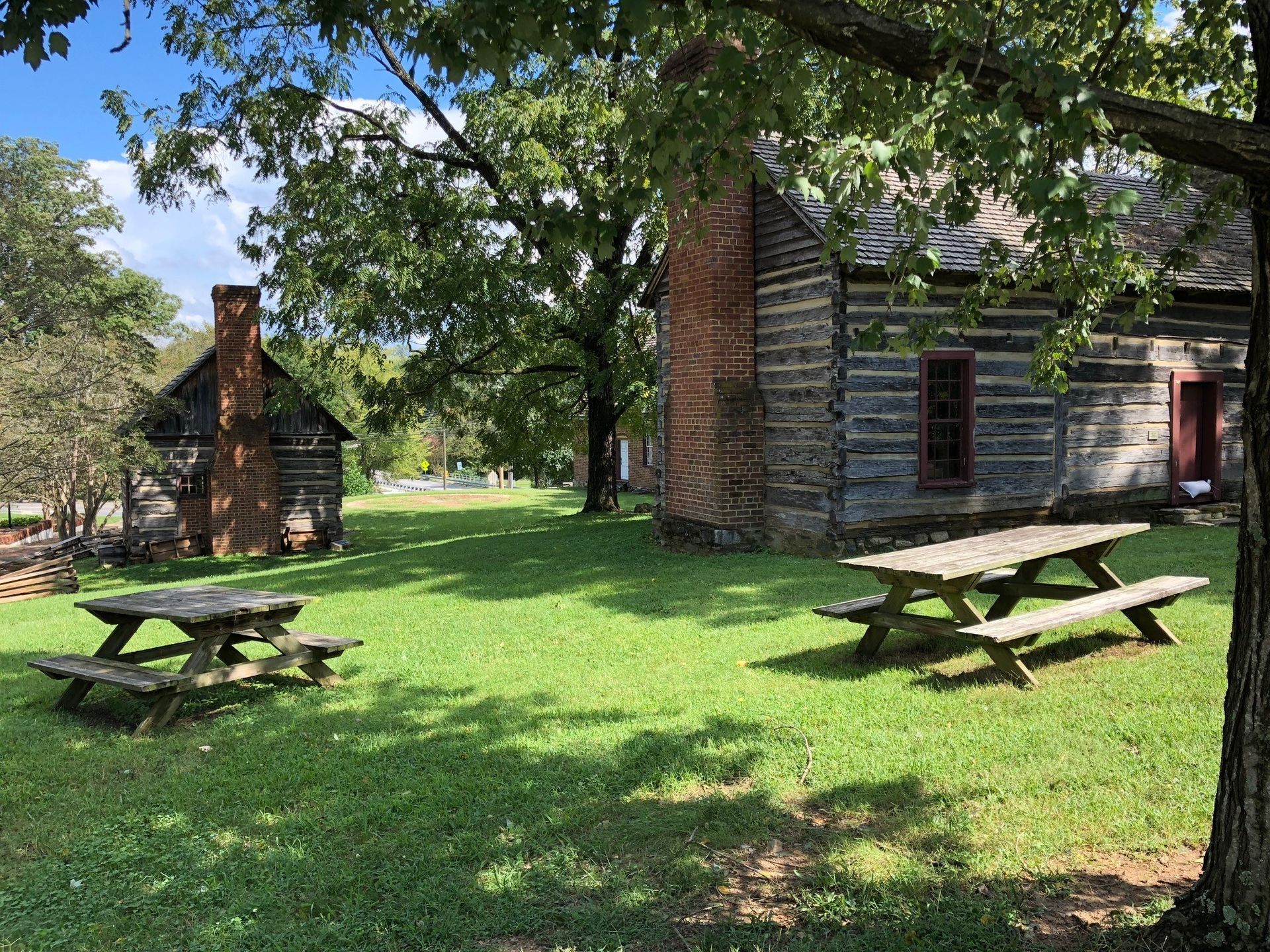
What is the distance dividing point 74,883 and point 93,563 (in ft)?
78.6

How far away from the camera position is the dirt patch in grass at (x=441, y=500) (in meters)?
34.1

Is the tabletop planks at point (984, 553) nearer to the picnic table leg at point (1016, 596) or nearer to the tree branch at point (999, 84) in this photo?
the picnic table leg at point (1016, 596)

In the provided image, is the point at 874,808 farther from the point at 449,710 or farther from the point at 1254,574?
the point at 449,710

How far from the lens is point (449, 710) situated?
6.08 meters

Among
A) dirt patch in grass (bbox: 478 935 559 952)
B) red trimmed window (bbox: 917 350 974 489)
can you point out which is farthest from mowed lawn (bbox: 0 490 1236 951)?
red trimmed window (bbox: 917 350 974 489)

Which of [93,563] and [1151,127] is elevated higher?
[1151,127]

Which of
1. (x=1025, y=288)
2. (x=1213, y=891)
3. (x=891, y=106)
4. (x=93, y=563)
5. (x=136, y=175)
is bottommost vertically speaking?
(x=93, y=563)

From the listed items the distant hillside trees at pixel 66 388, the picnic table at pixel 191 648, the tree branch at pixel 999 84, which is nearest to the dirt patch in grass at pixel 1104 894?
the tree branch at pixel 999 84

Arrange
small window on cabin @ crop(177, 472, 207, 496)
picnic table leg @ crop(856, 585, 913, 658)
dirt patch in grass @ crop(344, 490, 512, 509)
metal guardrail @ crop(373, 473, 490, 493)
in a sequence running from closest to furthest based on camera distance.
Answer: picnic table leg @ crop(856, 585, 913, 658), small window on cabin @ crop(177, 472, 207, 496), dirt patch in grass @ crop(344, 490, 512, 509), metal guardrail @ crop(373, 473, 490, 493)

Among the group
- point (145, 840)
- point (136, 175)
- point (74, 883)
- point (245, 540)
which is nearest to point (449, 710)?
point (145, 840)

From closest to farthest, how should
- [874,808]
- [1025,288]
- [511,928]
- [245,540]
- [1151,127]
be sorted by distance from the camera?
[1151,127], [511,928], [874,808], [1025,288], [245,540]

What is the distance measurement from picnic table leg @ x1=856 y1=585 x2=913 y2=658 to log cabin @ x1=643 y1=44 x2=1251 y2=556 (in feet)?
17.2

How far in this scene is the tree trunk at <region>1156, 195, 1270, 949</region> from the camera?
2723 millimetres

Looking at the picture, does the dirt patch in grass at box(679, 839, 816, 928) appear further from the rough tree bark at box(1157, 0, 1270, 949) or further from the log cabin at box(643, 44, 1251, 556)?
the log cabin at box(643, 44, 1251, 556)
